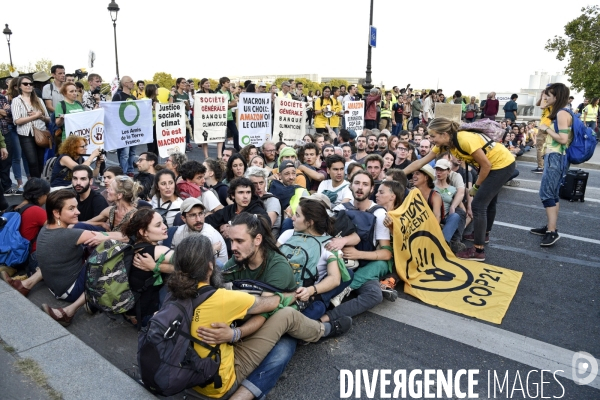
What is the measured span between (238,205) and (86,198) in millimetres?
1793

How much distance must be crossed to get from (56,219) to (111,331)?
3.52ft

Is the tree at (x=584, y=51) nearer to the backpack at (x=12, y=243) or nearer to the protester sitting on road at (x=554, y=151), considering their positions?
the protester sitting on road at (x=554, y=151)

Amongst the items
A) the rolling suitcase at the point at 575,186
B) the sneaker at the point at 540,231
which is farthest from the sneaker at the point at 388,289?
the rolling suitcase at the point at 575,186

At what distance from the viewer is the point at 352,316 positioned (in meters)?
3.85

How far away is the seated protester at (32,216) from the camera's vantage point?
448cm

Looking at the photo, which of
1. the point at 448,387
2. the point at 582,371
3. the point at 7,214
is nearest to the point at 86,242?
the point at 7,214

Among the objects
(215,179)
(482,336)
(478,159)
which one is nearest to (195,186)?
(215,179)

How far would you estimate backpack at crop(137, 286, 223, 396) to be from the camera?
8.07 feet

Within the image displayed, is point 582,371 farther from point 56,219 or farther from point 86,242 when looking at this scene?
point 56,219

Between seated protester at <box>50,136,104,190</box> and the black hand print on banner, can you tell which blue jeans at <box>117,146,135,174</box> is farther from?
the black hand print on banner

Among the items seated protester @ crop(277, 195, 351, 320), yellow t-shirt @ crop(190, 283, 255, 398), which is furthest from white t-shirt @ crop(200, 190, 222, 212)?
yellow t-shirt @ crop(190, 283, 255, 398)

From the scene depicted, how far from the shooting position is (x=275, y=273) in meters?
3.19

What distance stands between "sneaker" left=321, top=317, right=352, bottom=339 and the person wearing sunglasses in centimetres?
626

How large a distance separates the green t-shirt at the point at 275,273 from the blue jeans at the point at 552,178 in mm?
4105
